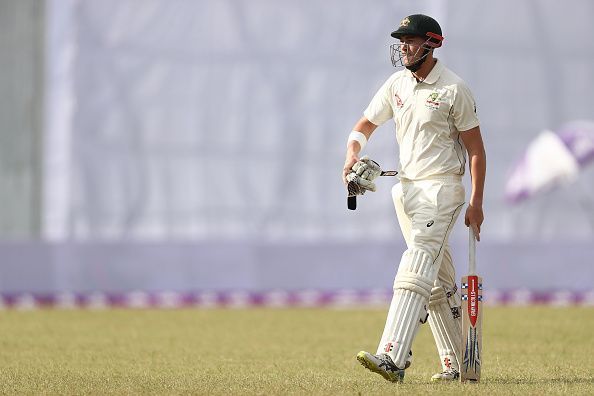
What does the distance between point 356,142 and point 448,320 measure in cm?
121

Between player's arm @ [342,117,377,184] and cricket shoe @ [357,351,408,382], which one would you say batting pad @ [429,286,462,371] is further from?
player's arm @ [342,117,377,184]

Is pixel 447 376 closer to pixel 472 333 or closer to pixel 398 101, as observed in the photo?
pixel 472 333

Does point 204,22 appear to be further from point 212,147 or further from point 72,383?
point 72,383

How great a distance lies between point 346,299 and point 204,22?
14.6 feet

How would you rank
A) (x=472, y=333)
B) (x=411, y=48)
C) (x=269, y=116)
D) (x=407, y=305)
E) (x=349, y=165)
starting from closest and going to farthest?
(x=407, y=305)
(x=472, y=333)
(x=411, y=48)
(x=349, y=165)
(x=269, y=116)

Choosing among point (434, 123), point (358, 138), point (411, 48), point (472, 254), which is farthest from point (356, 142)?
point (472, 254)

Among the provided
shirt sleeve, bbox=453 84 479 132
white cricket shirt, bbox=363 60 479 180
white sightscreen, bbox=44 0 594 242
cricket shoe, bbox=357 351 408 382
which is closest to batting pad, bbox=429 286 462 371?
cricket shoe, bbox=357 351 408 382

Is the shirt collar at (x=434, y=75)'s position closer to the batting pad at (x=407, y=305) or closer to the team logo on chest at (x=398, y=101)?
the team logo on chest at (x=398, y=101)

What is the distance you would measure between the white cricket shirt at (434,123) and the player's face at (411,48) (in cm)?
15

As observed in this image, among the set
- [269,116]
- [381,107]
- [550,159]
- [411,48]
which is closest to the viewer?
[411,48]

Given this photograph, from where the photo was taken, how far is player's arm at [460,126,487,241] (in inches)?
316

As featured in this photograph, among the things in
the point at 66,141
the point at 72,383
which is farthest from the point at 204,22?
the point at 72,383

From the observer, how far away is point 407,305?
7.79 meters

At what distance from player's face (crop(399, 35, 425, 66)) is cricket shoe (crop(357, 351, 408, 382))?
1.72 m
